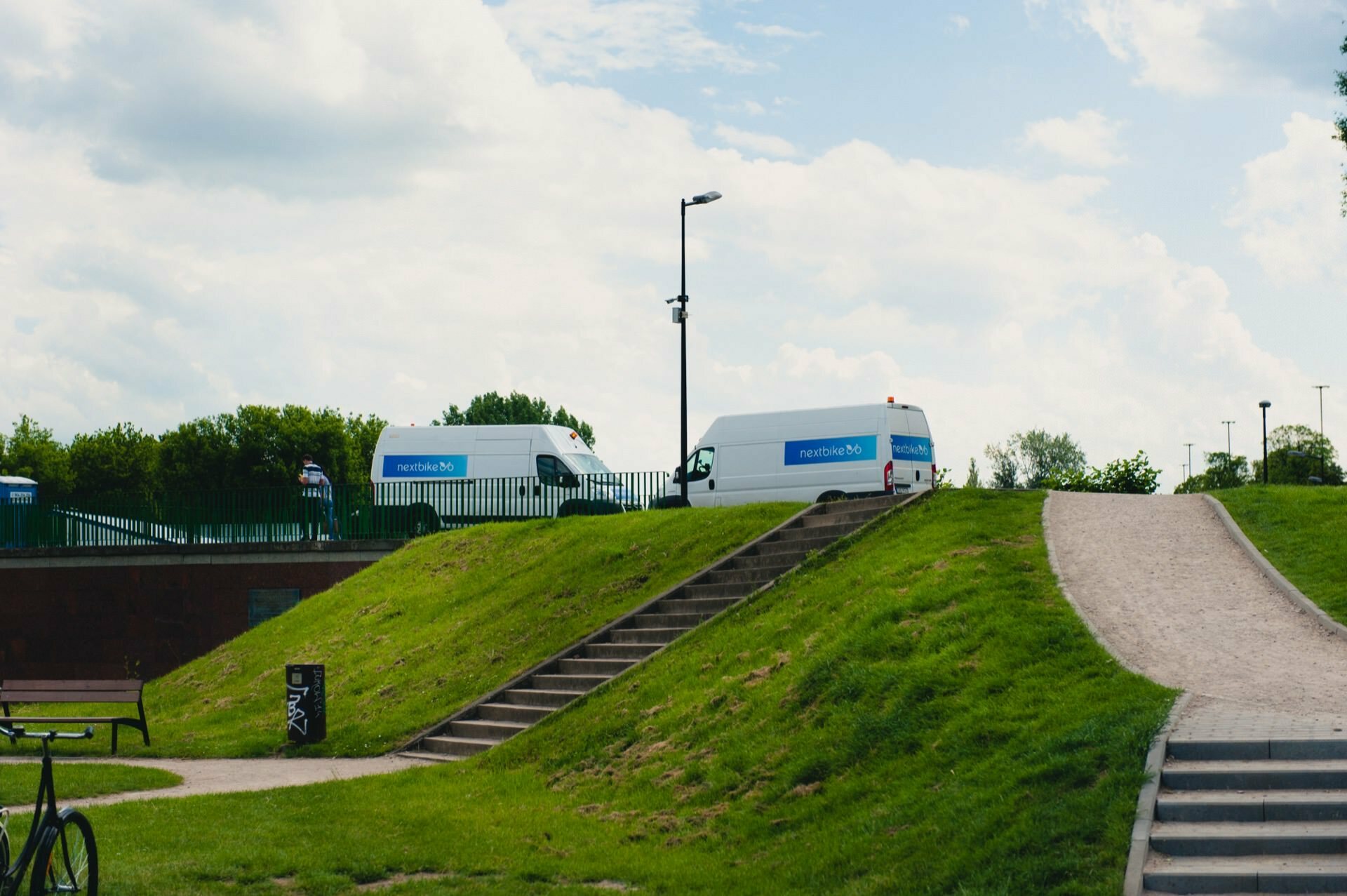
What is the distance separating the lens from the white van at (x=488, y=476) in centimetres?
2998

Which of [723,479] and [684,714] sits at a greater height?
[723,479]

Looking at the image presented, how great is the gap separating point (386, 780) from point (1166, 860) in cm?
891

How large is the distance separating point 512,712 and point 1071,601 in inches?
291

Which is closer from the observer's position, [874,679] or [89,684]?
[874,679]

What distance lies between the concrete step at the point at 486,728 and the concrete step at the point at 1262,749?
354 inches

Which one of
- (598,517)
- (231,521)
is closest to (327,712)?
(598,517)

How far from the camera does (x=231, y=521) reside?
100ft

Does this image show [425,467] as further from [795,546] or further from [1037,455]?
[1037,455]

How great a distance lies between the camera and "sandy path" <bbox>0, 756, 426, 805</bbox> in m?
→ 14.1

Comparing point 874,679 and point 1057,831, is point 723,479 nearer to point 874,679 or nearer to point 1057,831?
point 874,679

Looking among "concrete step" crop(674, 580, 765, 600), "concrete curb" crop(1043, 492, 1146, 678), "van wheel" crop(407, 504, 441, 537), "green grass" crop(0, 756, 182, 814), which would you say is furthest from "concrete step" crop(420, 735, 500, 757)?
"van wheel" crop(407, 504, 441, 537)

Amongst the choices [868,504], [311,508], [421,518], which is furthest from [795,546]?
[311,508]

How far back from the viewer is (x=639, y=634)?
18234 millimetres

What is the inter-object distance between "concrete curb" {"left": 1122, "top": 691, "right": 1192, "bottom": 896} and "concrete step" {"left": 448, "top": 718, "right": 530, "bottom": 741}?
8.75 m
